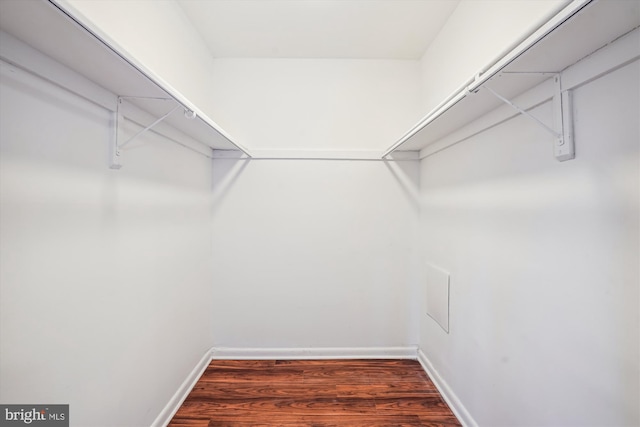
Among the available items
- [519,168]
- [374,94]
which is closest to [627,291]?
[519,168]

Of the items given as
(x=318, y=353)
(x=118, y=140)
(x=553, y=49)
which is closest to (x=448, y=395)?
(x=318, y=353)

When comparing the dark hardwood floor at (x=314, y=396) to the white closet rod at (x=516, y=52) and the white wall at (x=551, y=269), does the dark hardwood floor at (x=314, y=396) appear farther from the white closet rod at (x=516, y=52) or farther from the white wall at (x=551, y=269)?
the white closet rod at (x=516, y=52)

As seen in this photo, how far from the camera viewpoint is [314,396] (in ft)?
6.00

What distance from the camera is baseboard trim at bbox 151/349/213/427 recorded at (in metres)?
1.54

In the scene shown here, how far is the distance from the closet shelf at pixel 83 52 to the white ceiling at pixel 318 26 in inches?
40.1

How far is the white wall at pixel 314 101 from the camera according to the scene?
2.32m

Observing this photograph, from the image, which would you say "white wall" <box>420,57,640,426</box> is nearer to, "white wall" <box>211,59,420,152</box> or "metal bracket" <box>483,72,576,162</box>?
"metal bracket" <box>483,72,576,162</box>

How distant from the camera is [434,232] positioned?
2.06 metres

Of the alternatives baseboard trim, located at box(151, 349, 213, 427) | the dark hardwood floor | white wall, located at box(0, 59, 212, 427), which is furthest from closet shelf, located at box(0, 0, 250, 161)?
the dark hardwood floor

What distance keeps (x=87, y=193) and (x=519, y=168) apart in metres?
1.89

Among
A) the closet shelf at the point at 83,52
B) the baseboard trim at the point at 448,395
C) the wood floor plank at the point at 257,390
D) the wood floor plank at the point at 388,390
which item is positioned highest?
the closet shelf at the point at 83,52

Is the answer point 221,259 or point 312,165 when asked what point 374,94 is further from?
point 221,259

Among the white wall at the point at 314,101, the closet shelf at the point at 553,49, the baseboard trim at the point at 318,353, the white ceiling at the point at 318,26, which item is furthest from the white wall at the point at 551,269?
the white ceiling at the point at 318,26

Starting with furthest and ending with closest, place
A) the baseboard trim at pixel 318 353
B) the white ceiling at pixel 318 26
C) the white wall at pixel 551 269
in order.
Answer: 1. the baseboard trim at pixel 318 353
2. the white ceiling at pixel 318 26
3. the white wall at pixel 551 269
